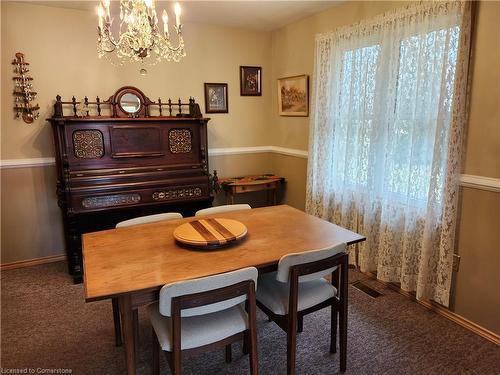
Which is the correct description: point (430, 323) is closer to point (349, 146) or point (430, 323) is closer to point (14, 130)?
point (349, 146)

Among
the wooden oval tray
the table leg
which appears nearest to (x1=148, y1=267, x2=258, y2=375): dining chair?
the table leg

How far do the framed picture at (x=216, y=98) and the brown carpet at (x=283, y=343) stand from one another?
2.37 m

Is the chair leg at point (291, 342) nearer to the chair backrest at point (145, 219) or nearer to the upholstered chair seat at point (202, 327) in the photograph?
the upholstered chair seat at point (202, 327)

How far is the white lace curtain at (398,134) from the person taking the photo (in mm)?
2291

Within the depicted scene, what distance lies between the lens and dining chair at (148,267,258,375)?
141cm

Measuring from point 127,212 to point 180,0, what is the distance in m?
2.00

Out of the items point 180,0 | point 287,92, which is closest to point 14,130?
point 180,0

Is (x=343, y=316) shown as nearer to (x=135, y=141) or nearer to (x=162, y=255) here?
(x=162, y=255)

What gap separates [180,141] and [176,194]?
552 millimetres

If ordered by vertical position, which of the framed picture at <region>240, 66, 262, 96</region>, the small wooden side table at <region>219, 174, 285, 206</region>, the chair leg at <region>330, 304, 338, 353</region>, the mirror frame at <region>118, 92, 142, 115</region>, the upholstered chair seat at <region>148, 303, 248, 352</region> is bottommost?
the chair leg at <region>330, 304, 338, 353</region>

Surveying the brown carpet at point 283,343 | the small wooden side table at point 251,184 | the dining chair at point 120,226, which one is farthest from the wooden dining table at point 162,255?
the small wooden side table at point 251,184

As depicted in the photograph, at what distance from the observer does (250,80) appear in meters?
4.19

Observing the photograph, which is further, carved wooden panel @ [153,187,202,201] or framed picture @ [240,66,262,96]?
framed picture @ [240,66,262,96]

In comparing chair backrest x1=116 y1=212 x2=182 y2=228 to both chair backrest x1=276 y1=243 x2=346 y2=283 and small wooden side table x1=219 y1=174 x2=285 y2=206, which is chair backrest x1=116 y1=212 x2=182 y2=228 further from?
small wooden side table x1=219 y1=174 x2=285 y2=206
